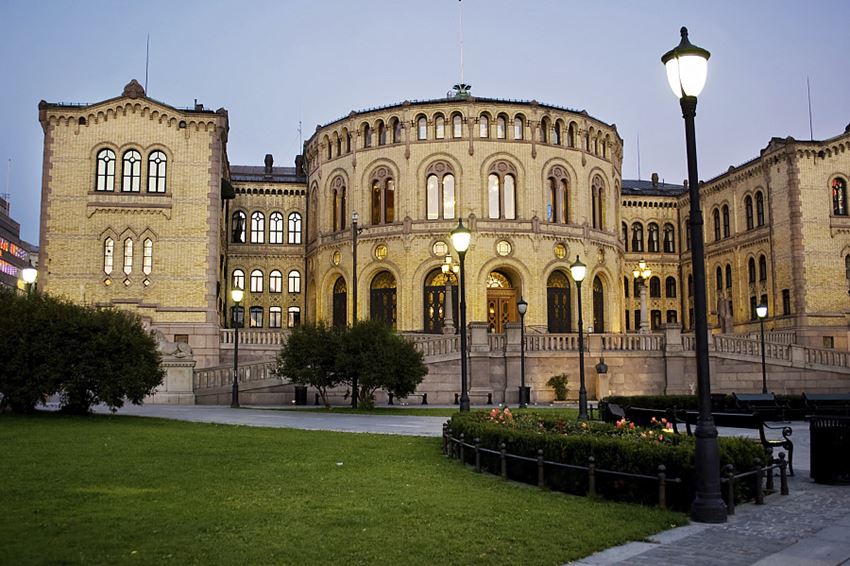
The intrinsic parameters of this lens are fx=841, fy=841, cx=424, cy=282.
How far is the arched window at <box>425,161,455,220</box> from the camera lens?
54250mm

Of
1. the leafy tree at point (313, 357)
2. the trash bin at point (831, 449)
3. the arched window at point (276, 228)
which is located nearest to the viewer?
the trash bin at point (831, 449)

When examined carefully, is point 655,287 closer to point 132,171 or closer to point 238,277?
point 238,277

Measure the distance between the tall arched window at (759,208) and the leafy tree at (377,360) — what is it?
35.2 m

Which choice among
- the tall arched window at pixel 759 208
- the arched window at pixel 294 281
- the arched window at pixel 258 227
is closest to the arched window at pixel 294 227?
the arched window at pixel 258 227

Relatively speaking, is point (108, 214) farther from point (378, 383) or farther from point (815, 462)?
point (815, 462)

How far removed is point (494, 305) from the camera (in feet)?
180

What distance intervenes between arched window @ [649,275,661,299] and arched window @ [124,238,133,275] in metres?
40.9

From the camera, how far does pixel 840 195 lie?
55625 mm

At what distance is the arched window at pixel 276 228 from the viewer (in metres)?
63.0

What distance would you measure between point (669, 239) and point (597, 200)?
13.9m

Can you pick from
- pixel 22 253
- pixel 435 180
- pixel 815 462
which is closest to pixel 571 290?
pixel 435 180

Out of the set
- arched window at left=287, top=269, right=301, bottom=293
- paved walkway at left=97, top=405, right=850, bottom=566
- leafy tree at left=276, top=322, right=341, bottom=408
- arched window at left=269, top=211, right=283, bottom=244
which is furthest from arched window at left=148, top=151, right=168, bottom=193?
paved walkway at left=97, top=405, right=850, bottom=566

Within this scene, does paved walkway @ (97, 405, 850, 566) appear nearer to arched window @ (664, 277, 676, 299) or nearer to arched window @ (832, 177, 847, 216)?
arched window @ (832, 177, 847, 216)

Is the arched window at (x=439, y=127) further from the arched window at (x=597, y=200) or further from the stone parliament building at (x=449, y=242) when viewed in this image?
the arched window at (x=597, y=200)
